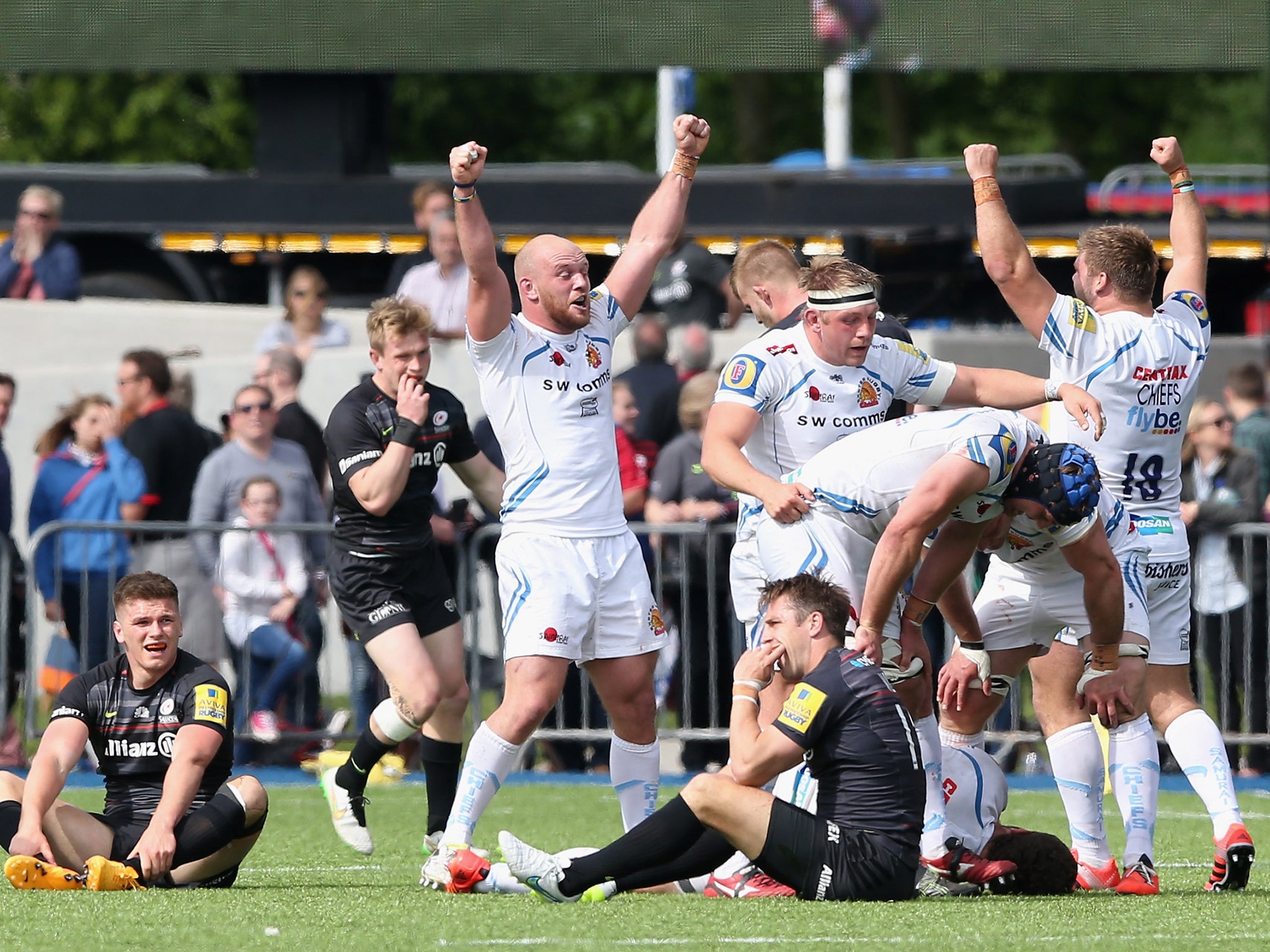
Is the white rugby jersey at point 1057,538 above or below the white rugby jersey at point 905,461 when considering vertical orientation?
below

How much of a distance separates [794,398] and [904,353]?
0.43m

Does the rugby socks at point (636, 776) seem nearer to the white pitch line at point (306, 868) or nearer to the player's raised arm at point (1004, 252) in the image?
the white pitch line at point (306, 868)

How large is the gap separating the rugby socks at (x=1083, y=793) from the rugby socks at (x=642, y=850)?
1493 millimetres

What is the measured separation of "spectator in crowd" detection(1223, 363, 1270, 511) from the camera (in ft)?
41.7

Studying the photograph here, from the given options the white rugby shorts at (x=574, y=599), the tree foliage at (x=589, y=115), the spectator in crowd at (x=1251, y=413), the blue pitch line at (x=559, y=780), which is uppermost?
the tree foliage at (x=589, y=115)

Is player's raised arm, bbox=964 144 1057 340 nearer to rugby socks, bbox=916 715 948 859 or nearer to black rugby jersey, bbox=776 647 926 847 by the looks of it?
rugby socks, bbox=916 715 948 859

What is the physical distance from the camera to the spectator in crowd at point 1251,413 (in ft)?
41.7

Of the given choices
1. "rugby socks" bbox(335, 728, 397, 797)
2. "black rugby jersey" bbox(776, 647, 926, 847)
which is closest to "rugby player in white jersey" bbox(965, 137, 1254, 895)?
"black rugby jersey" bbox(776, 647, 926, 847)

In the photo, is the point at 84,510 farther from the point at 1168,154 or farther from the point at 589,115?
the point at 589,115

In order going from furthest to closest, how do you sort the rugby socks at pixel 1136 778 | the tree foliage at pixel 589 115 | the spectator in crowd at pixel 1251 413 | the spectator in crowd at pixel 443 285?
the tree foliage at pixel 589 115 → the spectator in crowd at pixel 443 285 → the spectator in crowd at pixel 1251 413 → the rugby socks at pixel 1136 778

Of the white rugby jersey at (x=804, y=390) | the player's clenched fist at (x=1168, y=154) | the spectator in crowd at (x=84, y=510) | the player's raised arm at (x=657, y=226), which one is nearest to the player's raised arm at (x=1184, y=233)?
the player's clenched fist at (x=1168, y=154)

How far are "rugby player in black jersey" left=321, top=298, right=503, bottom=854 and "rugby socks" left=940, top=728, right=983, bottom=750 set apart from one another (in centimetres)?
192

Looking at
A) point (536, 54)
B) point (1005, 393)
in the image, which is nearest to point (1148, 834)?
point (1005, 393)

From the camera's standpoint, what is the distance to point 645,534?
11.7 meters
